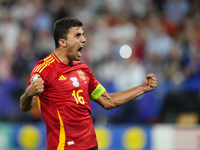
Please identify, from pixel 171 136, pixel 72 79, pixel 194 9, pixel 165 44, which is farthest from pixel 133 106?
pixel 72 79

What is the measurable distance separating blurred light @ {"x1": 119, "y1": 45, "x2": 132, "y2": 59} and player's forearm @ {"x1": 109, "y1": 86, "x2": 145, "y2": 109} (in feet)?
16.2

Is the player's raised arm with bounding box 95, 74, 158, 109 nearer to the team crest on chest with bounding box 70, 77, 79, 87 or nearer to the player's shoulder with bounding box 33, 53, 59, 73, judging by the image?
the team crest on chest with bounding box 70, 77, 79, 87

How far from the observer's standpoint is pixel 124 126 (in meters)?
8.84

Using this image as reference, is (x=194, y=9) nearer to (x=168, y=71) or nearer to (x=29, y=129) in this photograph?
(x=168, y=71)

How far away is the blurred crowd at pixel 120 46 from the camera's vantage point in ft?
28.7

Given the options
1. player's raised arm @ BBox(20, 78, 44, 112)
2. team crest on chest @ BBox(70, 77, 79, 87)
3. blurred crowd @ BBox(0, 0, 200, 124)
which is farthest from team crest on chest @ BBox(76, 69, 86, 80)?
blurred crowd @ BBox(0, 0, 200, 124)

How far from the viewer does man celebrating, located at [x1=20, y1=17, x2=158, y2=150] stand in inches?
161

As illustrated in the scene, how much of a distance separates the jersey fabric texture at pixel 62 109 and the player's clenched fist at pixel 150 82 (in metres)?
0.84

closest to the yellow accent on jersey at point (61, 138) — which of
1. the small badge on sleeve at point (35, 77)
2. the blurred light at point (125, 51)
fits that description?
the small badge on sleeve at point (35, 77)

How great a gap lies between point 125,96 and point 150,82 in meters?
0.37

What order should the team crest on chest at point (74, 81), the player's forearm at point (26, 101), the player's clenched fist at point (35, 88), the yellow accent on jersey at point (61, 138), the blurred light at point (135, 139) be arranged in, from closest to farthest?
the player's clenched fist at point (35, 88) → the player's forearm at point (26, 101) → the yellow accent on jersey at point (61, 138) → the team crest on chest at point (74, 81) → the blurred light at point (135, 139)

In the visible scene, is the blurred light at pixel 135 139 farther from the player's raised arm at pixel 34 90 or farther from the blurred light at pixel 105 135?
the player's raised arm at pixel 34 90

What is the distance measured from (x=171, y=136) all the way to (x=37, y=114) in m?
3.44

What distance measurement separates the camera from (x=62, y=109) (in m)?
4.11
